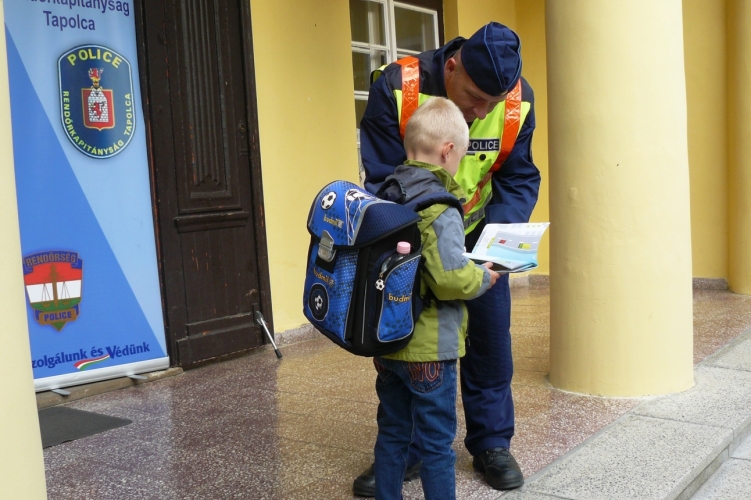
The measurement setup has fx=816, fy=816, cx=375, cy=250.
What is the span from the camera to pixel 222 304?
5.72 meters

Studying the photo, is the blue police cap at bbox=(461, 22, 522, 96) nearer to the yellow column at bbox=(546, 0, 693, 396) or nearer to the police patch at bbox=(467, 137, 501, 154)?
the police patch at bbox=(467, 137, 501, 154)

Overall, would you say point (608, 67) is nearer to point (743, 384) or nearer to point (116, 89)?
point (743, 384)

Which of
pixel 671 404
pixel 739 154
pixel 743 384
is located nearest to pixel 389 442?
pixel 671 404

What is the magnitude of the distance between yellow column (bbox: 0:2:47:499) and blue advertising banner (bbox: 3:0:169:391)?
326cm

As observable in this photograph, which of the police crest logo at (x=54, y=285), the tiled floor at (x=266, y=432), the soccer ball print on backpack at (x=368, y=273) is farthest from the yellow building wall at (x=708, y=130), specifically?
the soccer ball print on backpack at (x=368, y=273)

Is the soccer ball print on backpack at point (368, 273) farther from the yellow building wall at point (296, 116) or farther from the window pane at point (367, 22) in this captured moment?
the window pane at point (367, 22)

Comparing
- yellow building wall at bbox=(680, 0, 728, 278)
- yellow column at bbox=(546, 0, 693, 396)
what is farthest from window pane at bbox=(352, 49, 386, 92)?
yellow building wall at bbox=(680, 0, 728, 278)

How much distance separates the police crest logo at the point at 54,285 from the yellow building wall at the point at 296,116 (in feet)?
5.51

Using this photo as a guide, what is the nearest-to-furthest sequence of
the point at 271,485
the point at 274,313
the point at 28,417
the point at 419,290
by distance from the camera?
the point at 28,417
the point at 419,290
the point at 271,485
the point at 274,313

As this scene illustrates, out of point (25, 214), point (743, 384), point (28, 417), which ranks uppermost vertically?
point (25, 214)

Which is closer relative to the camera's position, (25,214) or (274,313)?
(25,214)


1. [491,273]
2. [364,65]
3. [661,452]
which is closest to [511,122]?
[491,273]

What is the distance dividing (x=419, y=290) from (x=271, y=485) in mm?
1186

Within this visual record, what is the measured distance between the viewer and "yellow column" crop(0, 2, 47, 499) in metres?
1.55
